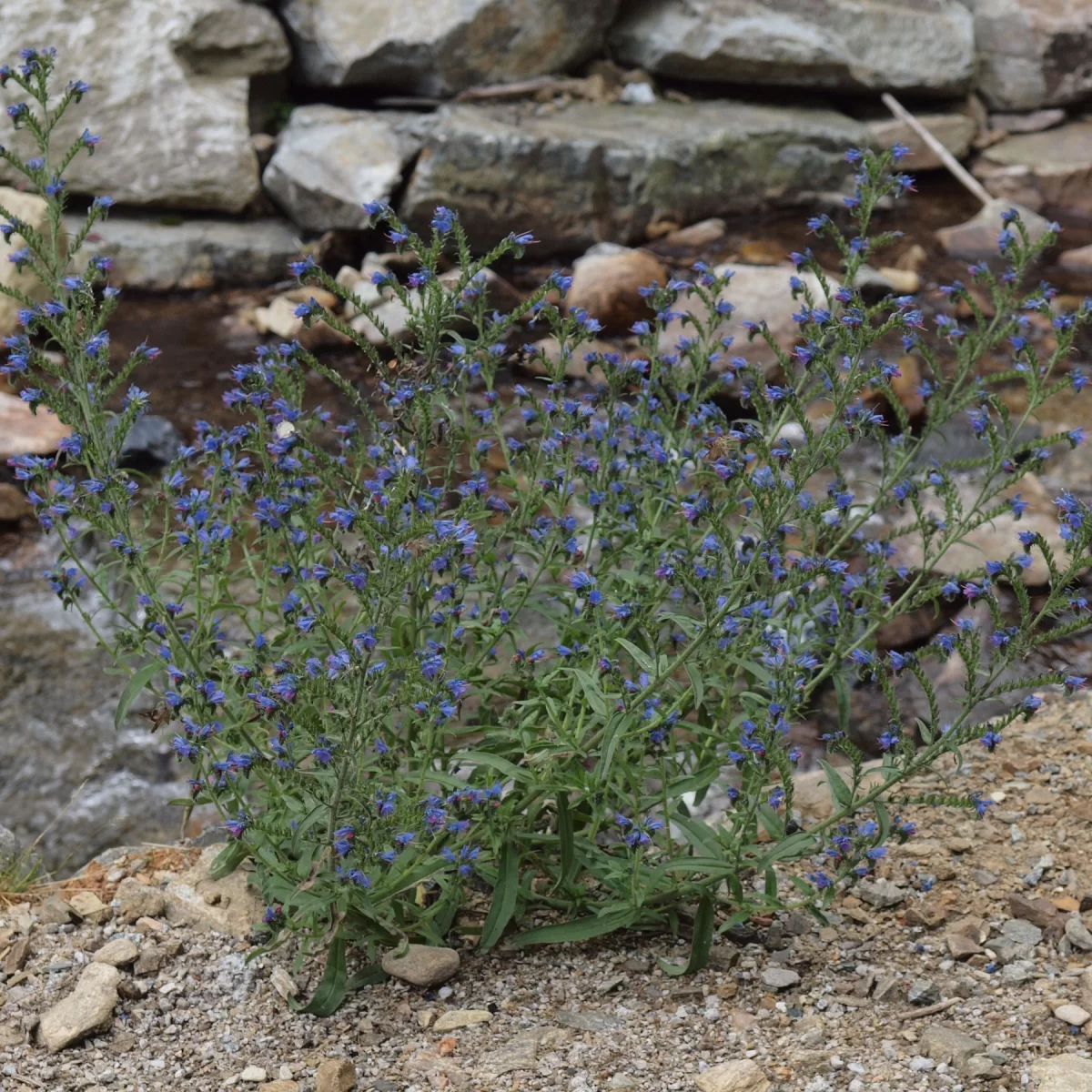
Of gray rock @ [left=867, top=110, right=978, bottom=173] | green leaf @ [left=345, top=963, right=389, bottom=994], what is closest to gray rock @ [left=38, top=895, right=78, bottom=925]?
green leaf @ [left=345, top=963, right=389, bottom=994]

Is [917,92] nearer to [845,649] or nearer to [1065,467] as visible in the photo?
[1065,467]

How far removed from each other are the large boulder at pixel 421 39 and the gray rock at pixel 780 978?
26.8 ft

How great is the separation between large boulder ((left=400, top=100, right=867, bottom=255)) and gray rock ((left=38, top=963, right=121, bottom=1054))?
6.66 meters

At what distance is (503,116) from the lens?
9.70 meters

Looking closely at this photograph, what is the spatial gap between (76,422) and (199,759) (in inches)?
32.5

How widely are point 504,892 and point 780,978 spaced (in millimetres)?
652

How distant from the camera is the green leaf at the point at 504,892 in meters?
3.08

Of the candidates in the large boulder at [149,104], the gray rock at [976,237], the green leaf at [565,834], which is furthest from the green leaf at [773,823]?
the large boulder at [149,104]

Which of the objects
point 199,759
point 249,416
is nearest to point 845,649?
point 199,759

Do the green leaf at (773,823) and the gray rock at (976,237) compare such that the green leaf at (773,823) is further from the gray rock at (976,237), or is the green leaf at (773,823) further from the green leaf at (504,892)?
the gray rock at (976,237)

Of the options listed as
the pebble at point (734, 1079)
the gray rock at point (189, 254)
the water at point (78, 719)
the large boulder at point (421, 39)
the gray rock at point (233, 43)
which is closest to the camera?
the pebble at point (734, 1079)

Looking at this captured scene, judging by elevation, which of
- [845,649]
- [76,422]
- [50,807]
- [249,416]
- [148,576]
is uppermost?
[76,422]

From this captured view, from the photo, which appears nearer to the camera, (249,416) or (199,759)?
(199,759)

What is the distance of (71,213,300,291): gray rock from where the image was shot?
911cm
